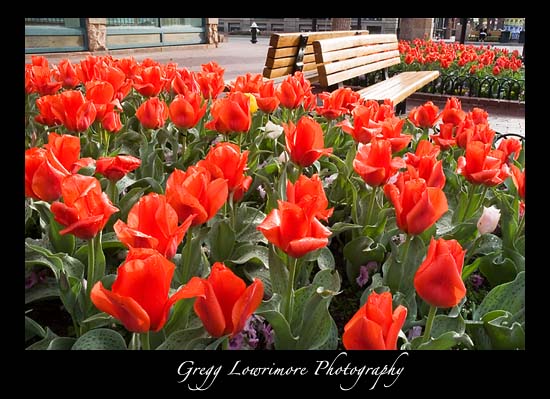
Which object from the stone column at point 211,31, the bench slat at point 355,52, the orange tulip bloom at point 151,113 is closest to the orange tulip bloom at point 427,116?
the orange tulip bloom at point 151,113

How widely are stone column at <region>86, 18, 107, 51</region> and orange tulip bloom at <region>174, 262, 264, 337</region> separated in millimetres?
12688

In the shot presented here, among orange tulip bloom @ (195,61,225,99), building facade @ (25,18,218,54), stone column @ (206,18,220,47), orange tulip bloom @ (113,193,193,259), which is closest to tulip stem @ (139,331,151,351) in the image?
orange tulip bloom @ (113,193,193,259)

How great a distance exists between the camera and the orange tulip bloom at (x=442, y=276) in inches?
34.9

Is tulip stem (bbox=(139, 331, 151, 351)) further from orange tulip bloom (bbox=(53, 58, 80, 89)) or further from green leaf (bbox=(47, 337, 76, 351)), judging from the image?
orange tulip bloom (bbox=(53, 58, 80, 89))

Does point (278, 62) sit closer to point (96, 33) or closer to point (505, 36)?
point (96, 33)

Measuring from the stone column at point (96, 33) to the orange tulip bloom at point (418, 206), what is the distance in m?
12.5

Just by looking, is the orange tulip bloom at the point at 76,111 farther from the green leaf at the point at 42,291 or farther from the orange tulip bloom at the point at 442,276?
the orange tulip bloom at the point at 442,276

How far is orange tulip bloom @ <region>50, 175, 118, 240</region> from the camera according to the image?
3.19 ft

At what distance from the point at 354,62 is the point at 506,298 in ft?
15.9

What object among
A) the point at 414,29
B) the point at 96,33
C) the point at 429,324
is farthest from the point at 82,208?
the point at 414,29
